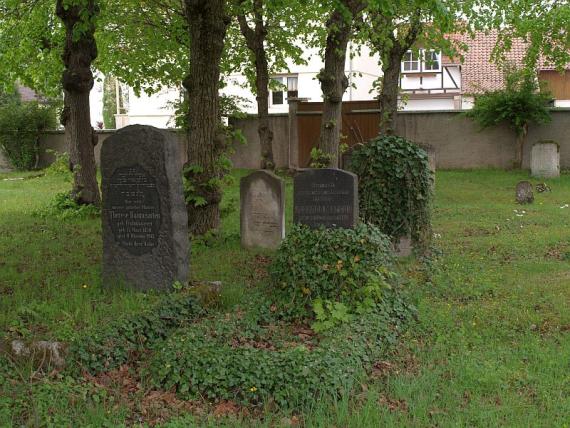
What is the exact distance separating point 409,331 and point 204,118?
521 centimetres

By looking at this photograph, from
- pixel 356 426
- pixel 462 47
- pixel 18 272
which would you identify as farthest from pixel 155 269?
pixel 462 47

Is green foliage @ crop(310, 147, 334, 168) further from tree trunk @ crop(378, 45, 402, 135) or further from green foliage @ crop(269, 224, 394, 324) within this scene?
green foliage @ crop(269, 224, 394, 324)

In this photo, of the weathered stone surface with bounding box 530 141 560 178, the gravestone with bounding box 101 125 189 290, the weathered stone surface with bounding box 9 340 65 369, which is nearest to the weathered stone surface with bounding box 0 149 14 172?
the weathered stone surface with bounding box 530 141 560 178

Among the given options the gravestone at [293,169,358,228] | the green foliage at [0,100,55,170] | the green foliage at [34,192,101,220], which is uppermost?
the green foliage at [0,100,55,170]

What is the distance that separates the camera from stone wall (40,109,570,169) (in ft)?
79.3

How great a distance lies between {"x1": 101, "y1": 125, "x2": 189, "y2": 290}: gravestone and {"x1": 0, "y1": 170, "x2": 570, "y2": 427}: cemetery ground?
14.5 inches

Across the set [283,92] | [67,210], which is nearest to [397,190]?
[67,210]

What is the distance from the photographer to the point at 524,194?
16.6 meters

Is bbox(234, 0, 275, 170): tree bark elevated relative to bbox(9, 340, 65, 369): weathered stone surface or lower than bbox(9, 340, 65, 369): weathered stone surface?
elevated

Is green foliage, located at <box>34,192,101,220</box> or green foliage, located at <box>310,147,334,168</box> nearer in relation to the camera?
green foliage, located at <box>34,192,101,220</box>

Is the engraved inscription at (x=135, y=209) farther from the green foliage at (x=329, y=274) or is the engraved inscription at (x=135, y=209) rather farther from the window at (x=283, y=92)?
the window at (x=283, y=92)

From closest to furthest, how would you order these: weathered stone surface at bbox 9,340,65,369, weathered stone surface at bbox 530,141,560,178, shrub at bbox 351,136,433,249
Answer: weathered stone surface at bbox 9,340,65,369 → shrub at bbox 351,136,433,249 → weathered stone surface at bbox 530,141,560,178

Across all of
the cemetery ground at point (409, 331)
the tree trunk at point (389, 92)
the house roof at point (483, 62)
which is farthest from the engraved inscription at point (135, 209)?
the house roof at point (483, 62)

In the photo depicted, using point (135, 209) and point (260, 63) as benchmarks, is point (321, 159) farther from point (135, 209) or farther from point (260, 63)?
point (135, 209)
